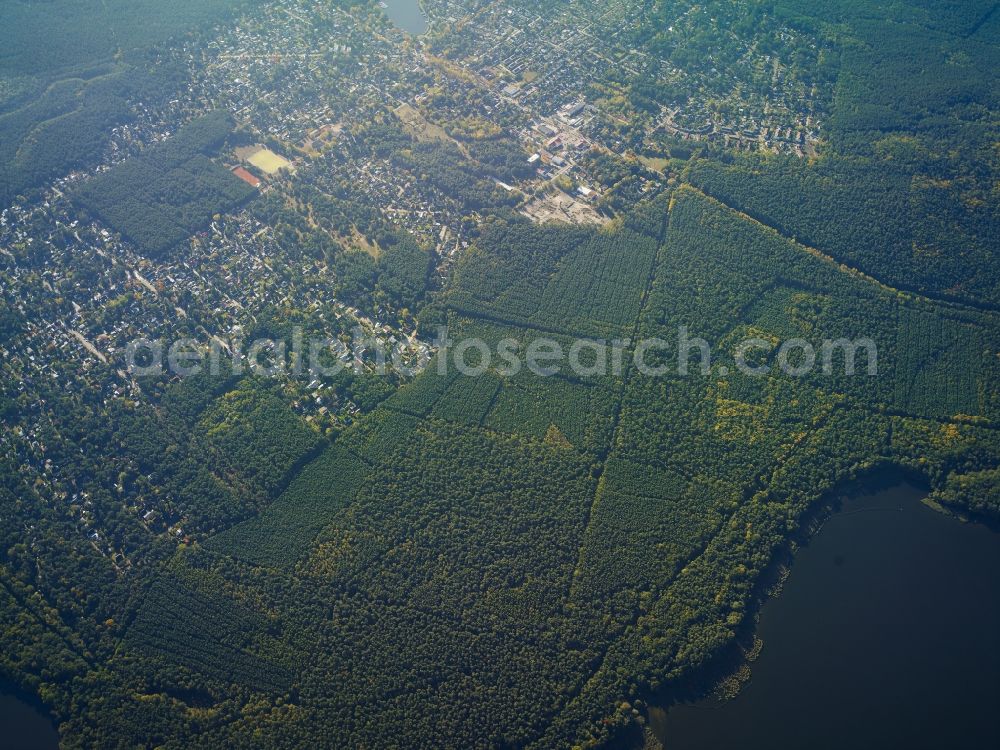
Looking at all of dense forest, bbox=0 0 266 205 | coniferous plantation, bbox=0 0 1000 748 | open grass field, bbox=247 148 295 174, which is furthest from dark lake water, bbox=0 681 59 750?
open grass field, bbox=247 148 295 174

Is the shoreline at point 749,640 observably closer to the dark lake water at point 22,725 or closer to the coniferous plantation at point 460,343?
the coniferous plantation at point 460,343

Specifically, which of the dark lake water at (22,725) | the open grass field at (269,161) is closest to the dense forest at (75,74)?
the open grass field at (269,161)

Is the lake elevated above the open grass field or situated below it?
above

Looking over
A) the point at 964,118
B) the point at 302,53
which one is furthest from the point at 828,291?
the point at 302,53

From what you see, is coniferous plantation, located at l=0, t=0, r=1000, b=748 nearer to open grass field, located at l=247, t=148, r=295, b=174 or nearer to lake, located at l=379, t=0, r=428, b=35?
open grass field, located at l=247, t=148, r=295, b=174

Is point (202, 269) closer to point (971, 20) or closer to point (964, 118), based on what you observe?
point (964, 118)

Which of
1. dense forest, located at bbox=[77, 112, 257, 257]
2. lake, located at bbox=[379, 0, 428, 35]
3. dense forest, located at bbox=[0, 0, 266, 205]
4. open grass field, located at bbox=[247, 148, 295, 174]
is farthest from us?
lake, located at bbox=[379, 0, 428, 35]
